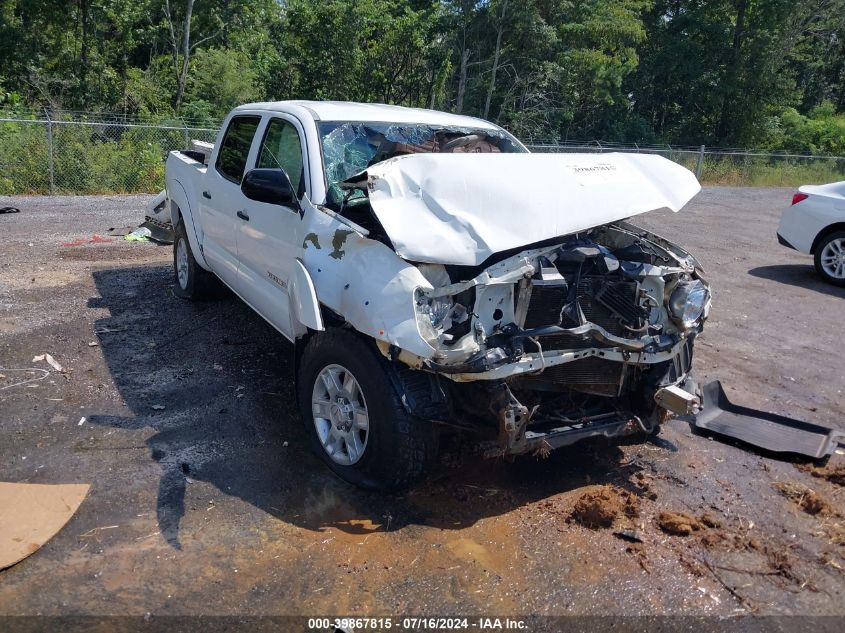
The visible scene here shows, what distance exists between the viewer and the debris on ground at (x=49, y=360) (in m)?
5.68

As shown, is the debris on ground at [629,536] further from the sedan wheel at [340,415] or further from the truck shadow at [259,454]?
the sedan wheel at [340,415]

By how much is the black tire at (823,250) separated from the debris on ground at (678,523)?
24.5 feet

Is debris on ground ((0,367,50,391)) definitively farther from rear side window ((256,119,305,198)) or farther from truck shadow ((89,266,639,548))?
rear side window ((256,119,305,198))

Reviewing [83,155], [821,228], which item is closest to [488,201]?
[821,228]

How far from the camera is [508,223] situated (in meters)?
3.81

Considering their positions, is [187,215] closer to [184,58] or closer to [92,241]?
[92,241]

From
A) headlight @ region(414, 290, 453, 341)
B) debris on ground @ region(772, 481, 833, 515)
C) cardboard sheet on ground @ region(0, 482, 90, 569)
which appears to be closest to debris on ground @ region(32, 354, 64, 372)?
cardboard sheet on ground @ region(0, 482, 90, 569)

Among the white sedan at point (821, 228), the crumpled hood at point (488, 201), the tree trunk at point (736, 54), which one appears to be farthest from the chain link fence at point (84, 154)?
the tree trunk at point (736, 54)

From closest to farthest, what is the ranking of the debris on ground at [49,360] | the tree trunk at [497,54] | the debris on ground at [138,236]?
the debris on ground at [49,360], the debris on ground at [138,236], the tree trunk at [497,54]

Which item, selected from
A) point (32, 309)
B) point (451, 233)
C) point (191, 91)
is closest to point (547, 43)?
point (191, 91)

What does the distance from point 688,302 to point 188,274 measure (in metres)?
4.94

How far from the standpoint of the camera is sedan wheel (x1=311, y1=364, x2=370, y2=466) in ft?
13.1

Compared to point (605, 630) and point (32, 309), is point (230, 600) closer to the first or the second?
point (605, 630)

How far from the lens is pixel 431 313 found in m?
3.62
